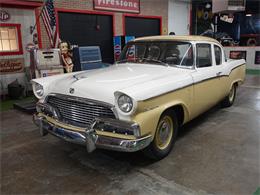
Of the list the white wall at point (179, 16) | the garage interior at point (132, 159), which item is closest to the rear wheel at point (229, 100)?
the garage interior at point (132, 159)

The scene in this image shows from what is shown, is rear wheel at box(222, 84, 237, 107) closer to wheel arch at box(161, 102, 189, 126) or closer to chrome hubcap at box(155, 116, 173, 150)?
wheel arch at box(161, 102, 189, 126)

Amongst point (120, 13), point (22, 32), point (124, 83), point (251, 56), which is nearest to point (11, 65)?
point (22, 32)

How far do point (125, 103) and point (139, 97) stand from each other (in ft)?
0.52

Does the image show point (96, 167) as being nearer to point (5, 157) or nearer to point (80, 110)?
point (80, 110)

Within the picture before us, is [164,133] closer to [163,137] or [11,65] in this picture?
[163,137]

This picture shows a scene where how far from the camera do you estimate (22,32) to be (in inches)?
287

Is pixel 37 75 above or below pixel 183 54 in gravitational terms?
below

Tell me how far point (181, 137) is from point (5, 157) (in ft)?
8.40

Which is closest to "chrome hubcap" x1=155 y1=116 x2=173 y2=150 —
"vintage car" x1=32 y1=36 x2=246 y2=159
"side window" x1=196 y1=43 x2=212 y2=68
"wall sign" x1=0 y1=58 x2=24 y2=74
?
"vintage car" x1=32 y1=36 x2=246 y2=159

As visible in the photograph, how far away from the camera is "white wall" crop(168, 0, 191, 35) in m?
13.0

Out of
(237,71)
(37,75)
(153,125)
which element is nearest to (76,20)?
(37,75)

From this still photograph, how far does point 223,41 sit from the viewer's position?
480 inches

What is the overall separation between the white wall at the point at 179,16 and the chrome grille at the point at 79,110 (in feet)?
35.9

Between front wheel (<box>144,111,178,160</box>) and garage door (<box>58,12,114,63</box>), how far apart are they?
6622 mm
